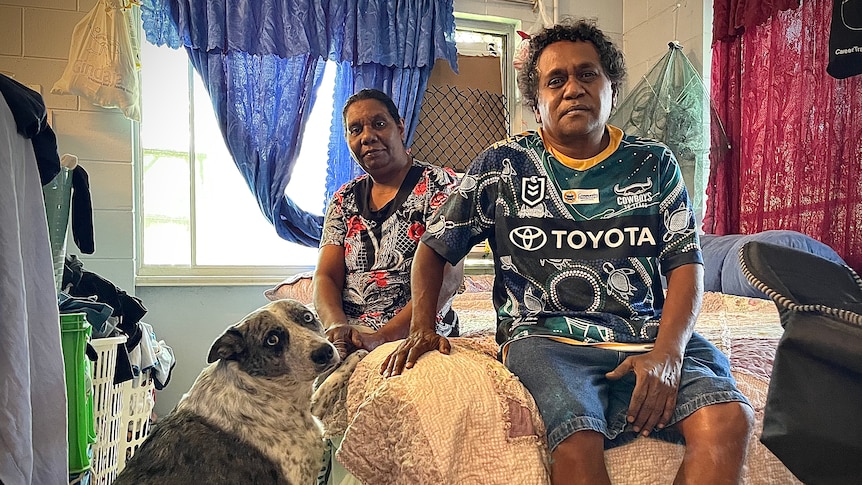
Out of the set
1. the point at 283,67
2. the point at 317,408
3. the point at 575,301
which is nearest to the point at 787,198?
the point at 575,301

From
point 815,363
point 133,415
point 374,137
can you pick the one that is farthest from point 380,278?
point 815,363

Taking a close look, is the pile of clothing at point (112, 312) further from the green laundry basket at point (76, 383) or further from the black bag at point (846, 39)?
the black bag at point (846, 39)

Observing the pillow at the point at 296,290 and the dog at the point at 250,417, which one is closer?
the dog at the point at 250,417

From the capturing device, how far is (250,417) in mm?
1229

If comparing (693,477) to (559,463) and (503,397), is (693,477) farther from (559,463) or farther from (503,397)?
(503,397)

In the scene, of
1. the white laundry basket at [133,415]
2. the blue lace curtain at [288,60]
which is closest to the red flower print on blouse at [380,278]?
the white laundry basket at [133,415]

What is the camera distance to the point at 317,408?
136cm

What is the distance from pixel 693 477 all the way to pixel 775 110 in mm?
2214

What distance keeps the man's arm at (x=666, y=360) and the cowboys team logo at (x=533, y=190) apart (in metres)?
0.31

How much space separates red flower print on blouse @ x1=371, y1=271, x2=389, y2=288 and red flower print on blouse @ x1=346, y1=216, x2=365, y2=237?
0.15m

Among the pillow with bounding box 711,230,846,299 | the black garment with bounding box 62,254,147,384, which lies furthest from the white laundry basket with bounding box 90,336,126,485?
the pillow with bounding box 711,230,846,299

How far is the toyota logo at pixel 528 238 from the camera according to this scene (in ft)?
4.37

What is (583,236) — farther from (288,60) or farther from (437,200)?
(288,60)

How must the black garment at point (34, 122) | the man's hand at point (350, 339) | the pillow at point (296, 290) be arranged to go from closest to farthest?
1. the black garment at point (34, 122)
2. the man's hand at point (350, 339)
3. the pillow at point (296, 290)
